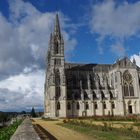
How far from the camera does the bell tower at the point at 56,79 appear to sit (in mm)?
82562

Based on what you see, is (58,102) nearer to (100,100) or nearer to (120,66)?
(100,100)

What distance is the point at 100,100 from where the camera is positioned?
3482 inches

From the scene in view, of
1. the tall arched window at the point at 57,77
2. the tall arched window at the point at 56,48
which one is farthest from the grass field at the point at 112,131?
the tall arched window at the point at 56,48

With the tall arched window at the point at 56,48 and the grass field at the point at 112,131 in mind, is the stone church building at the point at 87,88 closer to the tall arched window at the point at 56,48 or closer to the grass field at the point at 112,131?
the tall arched window at the point at 56,48

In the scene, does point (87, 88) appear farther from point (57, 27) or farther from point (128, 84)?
point (57, 27)

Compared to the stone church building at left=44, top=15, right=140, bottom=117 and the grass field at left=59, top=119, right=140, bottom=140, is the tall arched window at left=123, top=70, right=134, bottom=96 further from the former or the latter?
the grass field at left=59, top=119, right=140, bottom=140

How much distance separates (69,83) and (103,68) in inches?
632

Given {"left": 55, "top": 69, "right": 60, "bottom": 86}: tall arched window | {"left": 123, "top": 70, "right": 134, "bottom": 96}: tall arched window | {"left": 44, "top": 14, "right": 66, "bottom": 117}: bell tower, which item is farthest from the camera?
{"left": 123, "top": 70, "right": 134, "bottom": 96}: tall arched window

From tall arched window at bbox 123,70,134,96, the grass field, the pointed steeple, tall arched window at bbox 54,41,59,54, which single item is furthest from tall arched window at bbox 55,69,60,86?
the grass field

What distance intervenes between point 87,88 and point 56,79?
12671 millimetres

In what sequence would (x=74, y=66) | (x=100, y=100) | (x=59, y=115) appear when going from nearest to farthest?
(x=59, y=115), (x=100, y=100), (x=74, y=66)

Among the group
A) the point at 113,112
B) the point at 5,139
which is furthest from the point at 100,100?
the point at 5,139

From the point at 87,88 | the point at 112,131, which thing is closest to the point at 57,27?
the point at 87,88

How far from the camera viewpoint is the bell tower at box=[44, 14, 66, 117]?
271 feet
